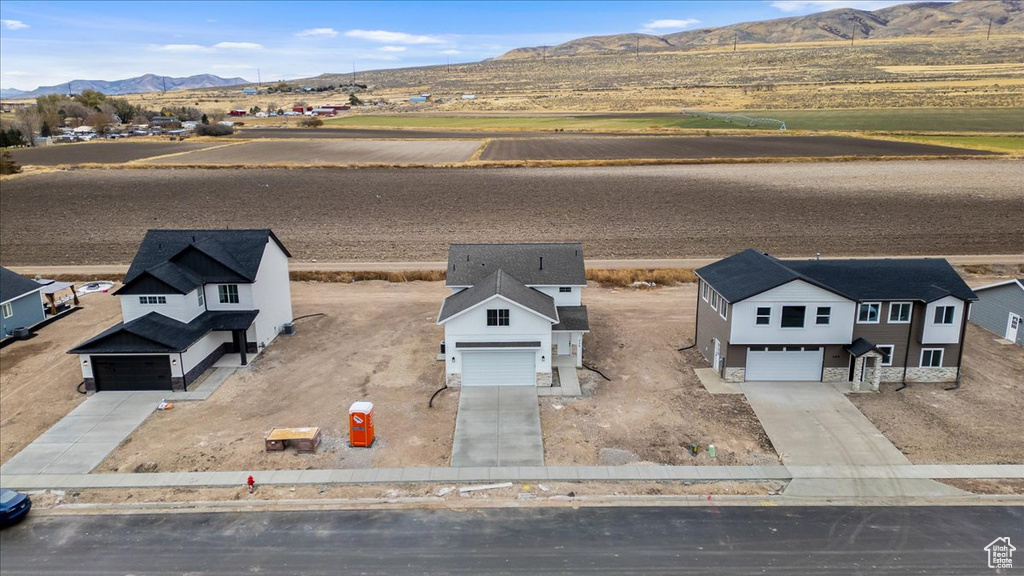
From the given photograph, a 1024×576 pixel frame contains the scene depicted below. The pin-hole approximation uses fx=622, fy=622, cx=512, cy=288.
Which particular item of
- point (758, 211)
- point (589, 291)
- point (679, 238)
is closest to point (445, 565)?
point (589, 291)

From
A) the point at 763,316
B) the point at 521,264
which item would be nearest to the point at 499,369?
the point at 521,264

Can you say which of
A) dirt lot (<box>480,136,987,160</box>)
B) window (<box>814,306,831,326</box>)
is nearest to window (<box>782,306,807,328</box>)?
window (<box>814,306,831,326</box>)

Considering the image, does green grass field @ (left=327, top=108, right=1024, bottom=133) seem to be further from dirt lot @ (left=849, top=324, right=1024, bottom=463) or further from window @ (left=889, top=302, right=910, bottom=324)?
window @ (left=889, top=302, right=910, bottom=324)

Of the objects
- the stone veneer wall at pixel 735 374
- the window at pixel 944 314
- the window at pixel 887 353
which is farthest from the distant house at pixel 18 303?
the window at pixel 944 314

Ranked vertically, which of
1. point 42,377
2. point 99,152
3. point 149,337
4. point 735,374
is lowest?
point 42,377

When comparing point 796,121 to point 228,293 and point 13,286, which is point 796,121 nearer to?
point 228,293

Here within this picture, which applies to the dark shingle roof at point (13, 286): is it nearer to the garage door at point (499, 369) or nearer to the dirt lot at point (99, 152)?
the garage door at point (499, 369)
